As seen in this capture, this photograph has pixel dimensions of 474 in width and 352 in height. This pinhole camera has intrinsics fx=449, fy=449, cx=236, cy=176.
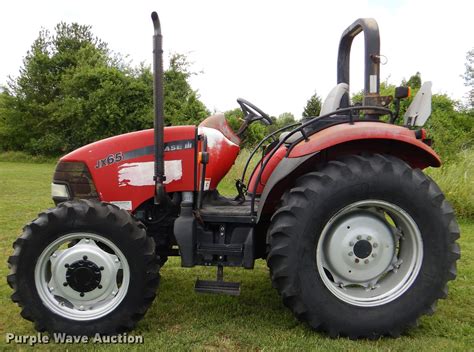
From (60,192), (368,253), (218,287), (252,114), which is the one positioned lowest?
(218,287)

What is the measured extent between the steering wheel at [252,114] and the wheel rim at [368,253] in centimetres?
114

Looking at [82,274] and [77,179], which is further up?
[77,179]

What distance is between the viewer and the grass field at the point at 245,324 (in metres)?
2.68

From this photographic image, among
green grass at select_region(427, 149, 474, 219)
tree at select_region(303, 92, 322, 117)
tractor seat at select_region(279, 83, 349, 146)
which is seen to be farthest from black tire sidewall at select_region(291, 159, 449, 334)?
tree at select_region(303, 92, 322, 117)

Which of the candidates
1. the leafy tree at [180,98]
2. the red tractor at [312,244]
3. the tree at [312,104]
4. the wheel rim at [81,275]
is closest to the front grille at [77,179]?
the red tractor at [312,244]

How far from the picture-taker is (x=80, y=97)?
28234 mm

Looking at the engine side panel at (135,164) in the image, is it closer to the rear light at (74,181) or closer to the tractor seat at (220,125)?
the rear light at (74,181)

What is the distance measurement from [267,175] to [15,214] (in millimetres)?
5737

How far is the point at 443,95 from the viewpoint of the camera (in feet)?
54.9

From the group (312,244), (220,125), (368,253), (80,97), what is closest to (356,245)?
(368,253)

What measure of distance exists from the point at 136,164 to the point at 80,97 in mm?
27110

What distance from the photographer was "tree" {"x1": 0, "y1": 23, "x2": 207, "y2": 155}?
2573 cm

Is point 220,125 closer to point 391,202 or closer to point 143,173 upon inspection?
point 143,173

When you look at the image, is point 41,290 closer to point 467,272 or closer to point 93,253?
point 93,253
